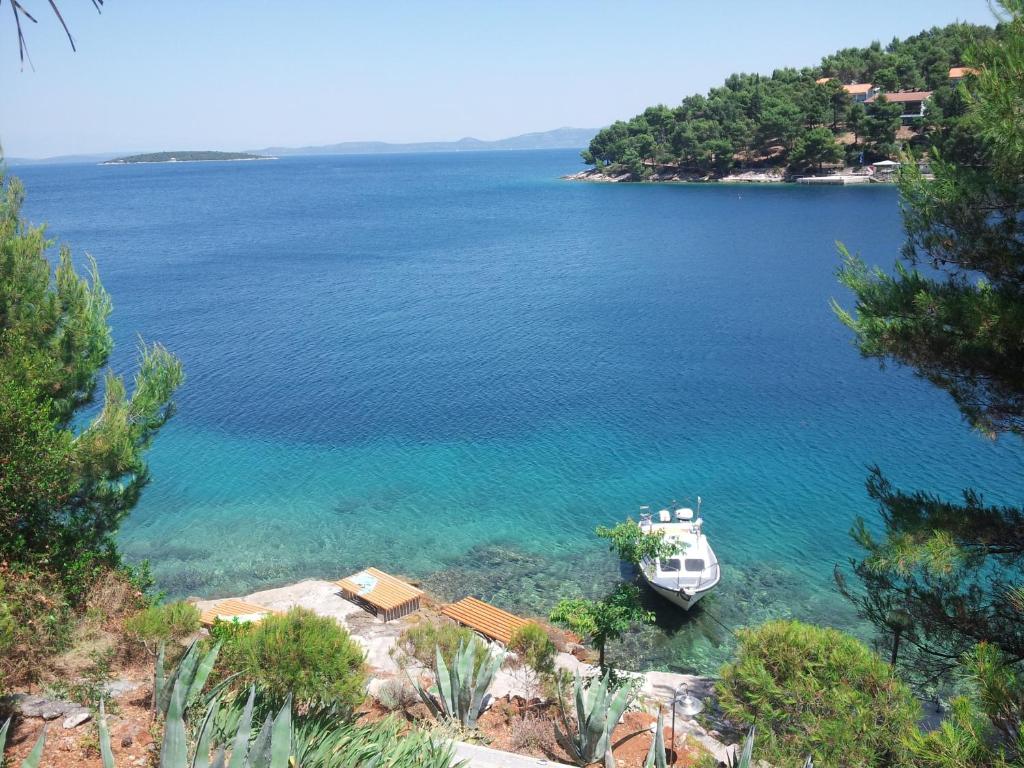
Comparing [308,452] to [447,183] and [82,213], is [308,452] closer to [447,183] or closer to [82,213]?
[82,213]

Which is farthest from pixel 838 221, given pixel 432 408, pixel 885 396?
pixel 432 408

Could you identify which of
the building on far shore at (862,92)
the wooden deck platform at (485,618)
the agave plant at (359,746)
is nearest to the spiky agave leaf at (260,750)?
the agave plant at (359,746)

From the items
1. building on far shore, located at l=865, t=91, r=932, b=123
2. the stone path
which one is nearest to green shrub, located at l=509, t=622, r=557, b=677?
the stone path

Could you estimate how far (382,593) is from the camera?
53.6 ft

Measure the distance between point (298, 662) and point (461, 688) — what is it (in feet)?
7.67

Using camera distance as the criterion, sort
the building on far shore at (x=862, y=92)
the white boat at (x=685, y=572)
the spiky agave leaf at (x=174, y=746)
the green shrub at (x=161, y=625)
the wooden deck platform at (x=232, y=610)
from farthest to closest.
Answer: the building on far shore at (x=862, y=92), the white boat at (x=685, y=572), the wooden deck platform at (x=232, y=610), the green shrub at (x=161, y=625), the spiky agave leaf at (x=174, y=746)

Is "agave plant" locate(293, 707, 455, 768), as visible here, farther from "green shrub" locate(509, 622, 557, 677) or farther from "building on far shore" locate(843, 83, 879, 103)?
"building on far shore" locate(843, 83, 879, 103)

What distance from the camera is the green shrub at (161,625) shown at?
8.95m

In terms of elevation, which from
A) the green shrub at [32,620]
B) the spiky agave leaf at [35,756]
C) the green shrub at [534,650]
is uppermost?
the spiky agave leaf at [35,756]

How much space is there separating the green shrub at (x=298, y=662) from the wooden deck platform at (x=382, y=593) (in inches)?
295

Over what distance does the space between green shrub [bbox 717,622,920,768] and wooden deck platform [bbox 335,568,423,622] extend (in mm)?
9213

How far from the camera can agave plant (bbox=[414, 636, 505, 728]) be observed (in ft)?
30.1

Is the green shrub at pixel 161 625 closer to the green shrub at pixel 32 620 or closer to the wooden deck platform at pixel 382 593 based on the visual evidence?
the green shrub at pixel 32 620

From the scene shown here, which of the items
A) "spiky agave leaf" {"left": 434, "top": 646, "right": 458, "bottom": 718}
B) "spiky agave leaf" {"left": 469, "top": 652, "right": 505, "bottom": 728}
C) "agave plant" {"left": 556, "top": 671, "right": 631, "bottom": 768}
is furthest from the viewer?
"spiky agave leaf" {"left": 469, "top": 652, "right": 505, "bottom": 728}
